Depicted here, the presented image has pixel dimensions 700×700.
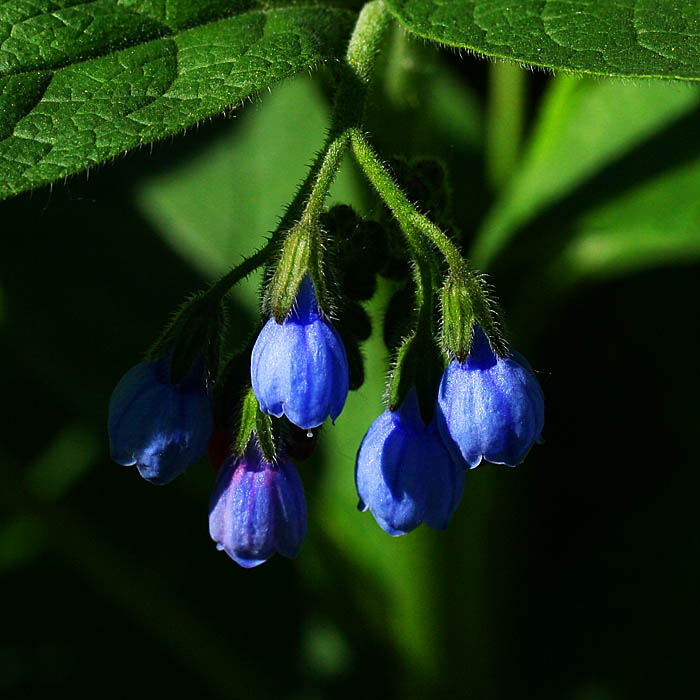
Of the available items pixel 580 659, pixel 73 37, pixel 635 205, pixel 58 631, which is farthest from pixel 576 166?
pixel 58 631

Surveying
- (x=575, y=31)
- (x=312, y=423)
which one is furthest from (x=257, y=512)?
(x=575, y=31)

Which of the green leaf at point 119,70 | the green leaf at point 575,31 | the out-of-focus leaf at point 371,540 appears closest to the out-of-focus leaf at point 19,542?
the out-of-focus leaf at point 371,540

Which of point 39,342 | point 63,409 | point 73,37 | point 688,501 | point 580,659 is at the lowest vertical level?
point 580,659

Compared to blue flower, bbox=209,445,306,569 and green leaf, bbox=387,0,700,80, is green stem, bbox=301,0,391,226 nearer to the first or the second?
green leaf, bbox=387,0,700,80

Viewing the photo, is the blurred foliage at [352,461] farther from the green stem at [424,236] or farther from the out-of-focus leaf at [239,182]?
the green stem at [424,236]

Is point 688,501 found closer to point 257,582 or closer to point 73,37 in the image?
point 257,582

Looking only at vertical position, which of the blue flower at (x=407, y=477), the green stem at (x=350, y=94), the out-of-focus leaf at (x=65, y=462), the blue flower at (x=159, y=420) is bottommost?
the out-of-focus leaf at (x=65, y=462)

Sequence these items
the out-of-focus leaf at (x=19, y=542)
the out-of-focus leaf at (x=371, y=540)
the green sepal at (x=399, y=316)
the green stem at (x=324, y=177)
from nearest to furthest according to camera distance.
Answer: the green stem at (x=324, y=177), the green sepal at (x=399, y=316), the out-of-focus leaf at (x=371, y=540), the out-of-focus leaf at (x=19, y=542)

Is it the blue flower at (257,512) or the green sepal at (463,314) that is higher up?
the green sepal at (463,314)
